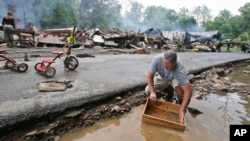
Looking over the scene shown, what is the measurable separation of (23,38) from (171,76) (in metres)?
10.6

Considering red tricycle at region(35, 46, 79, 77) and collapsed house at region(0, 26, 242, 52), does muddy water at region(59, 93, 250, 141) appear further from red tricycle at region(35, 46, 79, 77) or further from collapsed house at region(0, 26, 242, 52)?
collapsed house at region(0, 26, 242, 52)

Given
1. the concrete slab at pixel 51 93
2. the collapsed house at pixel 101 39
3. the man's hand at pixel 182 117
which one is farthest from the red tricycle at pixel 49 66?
the collapsed house at pixel 101 39

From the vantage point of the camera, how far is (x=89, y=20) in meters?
45.6

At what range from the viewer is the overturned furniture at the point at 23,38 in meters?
11.7

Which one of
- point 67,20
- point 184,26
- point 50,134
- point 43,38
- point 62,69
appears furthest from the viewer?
point 184,26

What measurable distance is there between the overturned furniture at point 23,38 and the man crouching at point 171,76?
932 cm

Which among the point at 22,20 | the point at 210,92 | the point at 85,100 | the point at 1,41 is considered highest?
the point at 22,20

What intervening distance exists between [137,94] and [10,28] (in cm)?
869

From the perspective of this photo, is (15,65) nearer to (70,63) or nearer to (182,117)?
(70,63)

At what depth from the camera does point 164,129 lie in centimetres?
383

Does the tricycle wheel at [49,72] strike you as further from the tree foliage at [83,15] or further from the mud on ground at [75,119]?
the tree foliage at [83,15]

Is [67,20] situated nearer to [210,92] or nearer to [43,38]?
[43,38]

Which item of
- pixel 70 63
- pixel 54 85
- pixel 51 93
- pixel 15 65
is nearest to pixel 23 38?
pixel 70 63

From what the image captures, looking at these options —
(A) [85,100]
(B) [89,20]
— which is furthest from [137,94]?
(B) [89,20]
